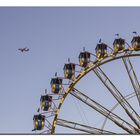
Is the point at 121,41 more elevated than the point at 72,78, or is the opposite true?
the point at 121,41

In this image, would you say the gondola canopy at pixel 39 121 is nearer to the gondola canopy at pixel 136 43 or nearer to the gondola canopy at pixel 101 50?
→ the gondola canopy at pixel 101 50

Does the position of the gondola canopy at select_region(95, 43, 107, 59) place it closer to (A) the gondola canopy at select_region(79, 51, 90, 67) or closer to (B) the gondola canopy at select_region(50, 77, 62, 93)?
(A) the gondola canopy at select_region(79, 51, 90, 67)

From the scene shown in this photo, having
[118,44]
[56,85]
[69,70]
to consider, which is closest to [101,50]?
[118,44]

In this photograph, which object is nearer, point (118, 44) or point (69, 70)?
point (69, 70)

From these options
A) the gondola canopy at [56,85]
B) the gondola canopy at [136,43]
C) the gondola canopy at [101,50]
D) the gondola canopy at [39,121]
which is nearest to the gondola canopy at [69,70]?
the gondola canopy at [56,85]

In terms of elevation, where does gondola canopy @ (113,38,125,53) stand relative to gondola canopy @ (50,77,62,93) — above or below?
above

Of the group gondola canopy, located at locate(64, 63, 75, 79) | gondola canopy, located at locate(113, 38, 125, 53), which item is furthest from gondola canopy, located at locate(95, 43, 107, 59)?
gondola canopy, located at locate(64, 63, 75, 79)

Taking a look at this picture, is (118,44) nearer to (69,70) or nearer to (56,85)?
(69,70)

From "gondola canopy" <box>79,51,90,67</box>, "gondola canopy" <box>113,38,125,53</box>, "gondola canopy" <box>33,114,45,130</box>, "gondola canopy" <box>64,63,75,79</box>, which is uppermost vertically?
"gondola canopy" <box>113,38,125,53</box>

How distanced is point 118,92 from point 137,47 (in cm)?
300
